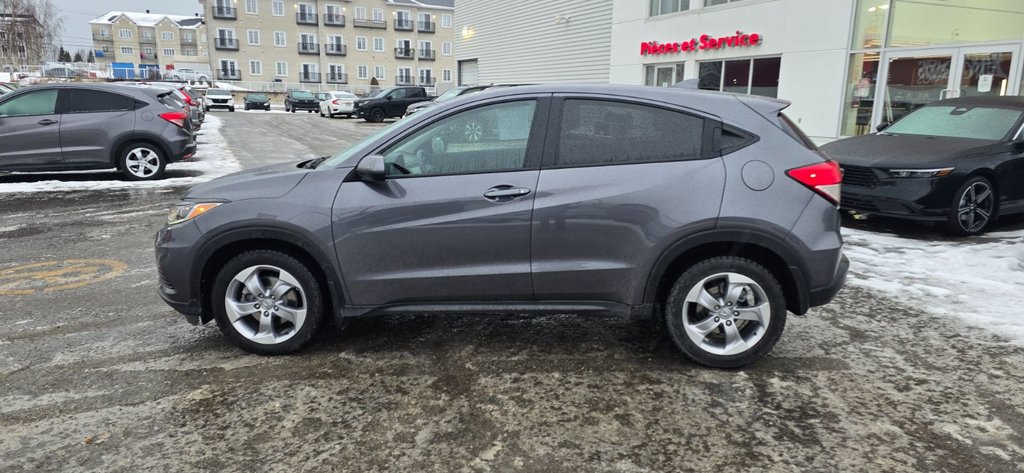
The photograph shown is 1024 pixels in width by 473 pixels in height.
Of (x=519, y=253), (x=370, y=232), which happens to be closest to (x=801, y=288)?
(x=519, y=253)

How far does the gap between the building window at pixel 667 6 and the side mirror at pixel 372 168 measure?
16594mm

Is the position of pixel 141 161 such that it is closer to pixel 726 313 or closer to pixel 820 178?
pixel 726 313

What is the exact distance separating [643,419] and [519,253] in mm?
1123

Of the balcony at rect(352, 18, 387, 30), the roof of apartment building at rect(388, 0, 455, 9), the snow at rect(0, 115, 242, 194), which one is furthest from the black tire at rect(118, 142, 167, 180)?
the roof of apartment building at rect(388, 0, 455, 9)

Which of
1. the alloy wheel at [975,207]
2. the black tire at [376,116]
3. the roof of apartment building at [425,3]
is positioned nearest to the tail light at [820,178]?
the alloy wheel at [975,207]

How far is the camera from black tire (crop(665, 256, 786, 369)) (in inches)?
146

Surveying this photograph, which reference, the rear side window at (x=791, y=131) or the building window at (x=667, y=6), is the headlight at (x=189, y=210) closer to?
the rear side window at (x=791, y=131)

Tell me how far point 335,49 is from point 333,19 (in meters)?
3.10

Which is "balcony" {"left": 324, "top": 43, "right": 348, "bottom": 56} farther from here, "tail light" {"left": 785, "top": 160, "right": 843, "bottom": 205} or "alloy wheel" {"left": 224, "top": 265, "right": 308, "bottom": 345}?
"tail light" {"left": 785, "top": 160, "right": 843, "bottom": 205}

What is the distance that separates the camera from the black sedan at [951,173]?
7.26m

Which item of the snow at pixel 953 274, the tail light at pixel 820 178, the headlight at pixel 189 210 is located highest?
the tail light at pixel 820 178

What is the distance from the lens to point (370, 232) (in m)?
3.73

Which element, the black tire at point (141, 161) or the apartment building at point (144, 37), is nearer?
the black tire at point (141, 161)

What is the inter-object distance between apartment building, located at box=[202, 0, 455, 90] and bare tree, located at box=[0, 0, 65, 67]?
13.4 m
